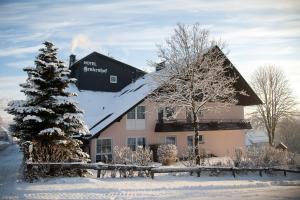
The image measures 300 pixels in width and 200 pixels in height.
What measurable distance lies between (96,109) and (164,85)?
917 cm

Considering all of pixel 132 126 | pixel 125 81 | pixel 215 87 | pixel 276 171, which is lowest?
pixel 276 171

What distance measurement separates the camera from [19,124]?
16469 mm

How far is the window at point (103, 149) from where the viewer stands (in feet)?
82.7

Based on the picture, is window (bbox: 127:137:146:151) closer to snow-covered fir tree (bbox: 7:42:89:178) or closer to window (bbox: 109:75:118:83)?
window (bbox: 109:75:118:83)

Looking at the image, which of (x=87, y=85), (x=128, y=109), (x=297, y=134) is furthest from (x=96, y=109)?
(x=297, y=134)

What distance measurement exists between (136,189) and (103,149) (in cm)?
1282

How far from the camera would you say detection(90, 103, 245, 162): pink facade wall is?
25906 millimetres

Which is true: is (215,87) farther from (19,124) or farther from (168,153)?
(19,124)

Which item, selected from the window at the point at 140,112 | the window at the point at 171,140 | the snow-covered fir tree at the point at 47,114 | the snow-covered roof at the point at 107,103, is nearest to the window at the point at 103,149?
the snow-covered roof at the point at 107,103

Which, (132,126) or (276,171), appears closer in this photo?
(276,171)

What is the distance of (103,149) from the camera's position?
83.5ft

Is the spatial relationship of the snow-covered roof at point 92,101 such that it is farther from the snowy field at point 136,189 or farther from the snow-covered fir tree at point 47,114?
the snowy field at point 136,189

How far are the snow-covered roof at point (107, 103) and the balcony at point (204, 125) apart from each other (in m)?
3.66

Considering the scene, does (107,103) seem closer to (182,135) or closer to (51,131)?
(182,135)
